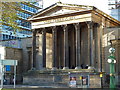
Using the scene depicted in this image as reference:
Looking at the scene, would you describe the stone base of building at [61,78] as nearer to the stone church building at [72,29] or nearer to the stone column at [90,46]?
the stone church building at [72,29]

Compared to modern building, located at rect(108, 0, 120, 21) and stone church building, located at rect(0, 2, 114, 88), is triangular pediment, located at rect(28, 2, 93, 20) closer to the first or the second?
stone church building, located at rect(0, 2, 114, 88)

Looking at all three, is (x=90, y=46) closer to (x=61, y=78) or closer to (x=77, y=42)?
(x=77, y=42)

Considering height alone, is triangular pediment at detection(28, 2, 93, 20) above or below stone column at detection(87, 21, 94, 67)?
above

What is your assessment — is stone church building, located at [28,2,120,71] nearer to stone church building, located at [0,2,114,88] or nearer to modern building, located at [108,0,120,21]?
stone church building, located at [0,2,114,88]

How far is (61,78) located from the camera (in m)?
38.6

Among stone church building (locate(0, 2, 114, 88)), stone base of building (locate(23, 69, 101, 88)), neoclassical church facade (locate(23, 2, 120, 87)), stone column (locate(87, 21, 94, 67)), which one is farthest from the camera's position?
neoclassical church facade (locate(23, 2, 120, 87))

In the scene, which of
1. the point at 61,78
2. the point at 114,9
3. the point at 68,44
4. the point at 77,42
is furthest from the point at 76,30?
the point at 114,9

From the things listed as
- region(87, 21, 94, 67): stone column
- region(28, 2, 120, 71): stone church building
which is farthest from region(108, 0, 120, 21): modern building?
region(87, 21, 94, 67): stone column

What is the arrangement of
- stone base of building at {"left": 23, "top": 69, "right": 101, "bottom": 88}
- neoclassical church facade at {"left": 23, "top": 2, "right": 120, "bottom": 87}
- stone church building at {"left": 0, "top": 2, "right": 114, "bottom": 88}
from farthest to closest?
1. neoclassical church facade at {"left": 23, "top": 2, "right": 120, "bottom": 87}
2. stone church building at {"left": 0, "top": 2, "right": 114, "bottom": 88}
3. stone base of building at {"left": 23, "top": 69, "right": 101, "bottom": 88}

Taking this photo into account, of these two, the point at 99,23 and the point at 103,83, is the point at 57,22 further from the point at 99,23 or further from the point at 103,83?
the point at 103,83

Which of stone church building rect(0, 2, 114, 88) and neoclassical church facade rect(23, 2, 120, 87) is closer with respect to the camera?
stone church building rect(0, 2, 114, 88)

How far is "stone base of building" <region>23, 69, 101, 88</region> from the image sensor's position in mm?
35969

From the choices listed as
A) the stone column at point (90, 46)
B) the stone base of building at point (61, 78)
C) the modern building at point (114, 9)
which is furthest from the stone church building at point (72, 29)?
the modern building at point (114, 9)

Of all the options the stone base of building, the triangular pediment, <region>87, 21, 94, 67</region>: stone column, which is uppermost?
the triangular pediment
